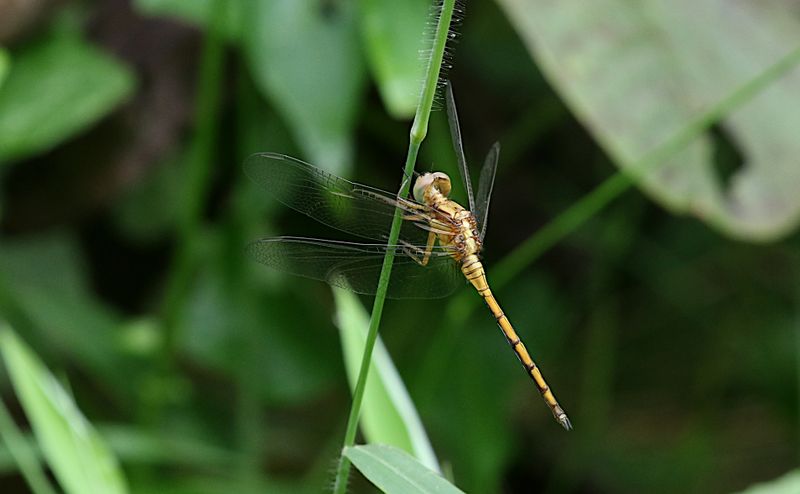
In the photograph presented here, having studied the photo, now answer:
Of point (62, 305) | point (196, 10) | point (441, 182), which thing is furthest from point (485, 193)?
point (62, 305)

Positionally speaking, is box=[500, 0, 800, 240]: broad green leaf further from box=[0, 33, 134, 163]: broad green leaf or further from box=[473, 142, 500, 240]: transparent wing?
box=[0, 33, 134, 163]: broad green leaf

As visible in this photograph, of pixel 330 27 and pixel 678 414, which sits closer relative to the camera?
pixel 330 27

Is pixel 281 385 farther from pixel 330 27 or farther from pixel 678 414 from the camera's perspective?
pixel 678 414

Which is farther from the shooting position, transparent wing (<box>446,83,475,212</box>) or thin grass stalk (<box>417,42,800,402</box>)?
thin grass stalk (<box>417,42,800,402</box>)

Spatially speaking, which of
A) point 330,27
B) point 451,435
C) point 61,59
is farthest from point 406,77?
point 451,435

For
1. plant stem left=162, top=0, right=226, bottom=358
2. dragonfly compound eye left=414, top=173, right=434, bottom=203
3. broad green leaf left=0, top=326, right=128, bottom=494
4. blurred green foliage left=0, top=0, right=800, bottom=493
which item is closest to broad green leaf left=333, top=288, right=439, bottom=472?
blurred green foliage left=0, top=0, right=800, bottom=493

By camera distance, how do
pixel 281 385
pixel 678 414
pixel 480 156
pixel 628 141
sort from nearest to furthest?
pixel 628 141, pixel 281 385, pixel 480 156, pixel 678 414
